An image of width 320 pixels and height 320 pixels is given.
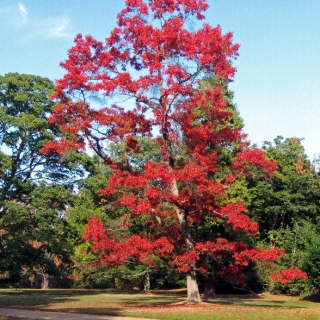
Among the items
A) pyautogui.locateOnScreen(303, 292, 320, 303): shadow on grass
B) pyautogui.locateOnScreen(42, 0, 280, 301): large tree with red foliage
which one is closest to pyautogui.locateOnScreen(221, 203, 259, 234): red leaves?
pyautogui.locateOnScreen(42, 0, 280, 301): large tree with red foliage

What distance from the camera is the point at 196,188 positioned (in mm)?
19172

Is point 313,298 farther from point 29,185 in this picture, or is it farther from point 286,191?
point 29,185

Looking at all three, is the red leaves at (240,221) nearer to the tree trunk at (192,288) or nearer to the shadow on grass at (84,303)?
the tree trunk at (192,288)

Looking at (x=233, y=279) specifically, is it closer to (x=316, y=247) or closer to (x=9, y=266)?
(x=316, y=247)

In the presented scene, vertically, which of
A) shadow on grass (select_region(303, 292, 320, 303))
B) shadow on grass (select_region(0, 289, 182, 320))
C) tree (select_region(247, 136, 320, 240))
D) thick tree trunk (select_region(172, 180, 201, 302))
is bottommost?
shadow on grass (select_region(303, 292, 320, 303))

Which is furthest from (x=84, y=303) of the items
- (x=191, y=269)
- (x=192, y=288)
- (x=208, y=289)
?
(x=208, y=289)

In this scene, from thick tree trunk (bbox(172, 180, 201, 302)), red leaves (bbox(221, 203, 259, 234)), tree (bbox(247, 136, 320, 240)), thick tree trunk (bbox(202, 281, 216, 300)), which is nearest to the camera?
red leaves (bbox(221, 203, 259, 234))

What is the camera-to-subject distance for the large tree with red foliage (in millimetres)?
19250

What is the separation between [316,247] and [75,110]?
14.3 metres

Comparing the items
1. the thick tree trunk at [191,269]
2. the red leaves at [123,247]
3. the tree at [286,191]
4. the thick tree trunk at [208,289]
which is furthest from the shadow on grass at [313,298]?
the red leaves at [123,247]

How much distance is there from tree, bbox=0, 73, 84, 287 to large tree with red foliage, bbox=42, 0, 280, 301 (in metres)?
9.09

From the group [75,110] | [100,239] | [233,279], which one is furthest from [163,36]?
[233,279]

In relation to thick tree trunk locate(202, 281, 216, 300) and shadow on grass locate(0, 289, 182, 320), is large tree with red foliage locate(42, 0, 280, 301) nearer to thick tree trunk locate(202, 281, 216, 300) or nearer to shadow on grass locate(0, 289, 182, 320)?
shadow on grass locate(0, 289, 182, 320)

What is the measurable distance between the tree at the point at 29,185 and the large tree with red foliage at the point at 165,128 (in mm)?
9085
